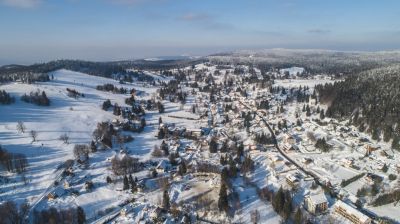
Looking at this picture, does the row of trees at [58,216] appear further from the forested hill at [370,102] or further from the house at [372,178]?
the forested hill at [370,102]

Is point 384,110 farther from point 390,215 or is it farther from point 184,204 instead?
point 184,204

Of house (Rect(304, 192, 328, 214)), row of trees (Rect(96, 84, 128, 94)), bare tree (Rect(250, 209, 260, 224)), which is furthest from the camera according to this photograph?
row of trees (Rect(96, 84, 128, 94))

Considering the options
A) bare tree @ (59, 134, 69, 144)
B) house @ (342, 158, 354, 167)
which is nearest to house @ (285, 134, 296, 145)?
house @ (342, 158, 354, 167)

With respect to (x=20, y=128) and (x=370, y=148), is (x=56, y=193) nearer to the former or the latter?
(x=20, y=128)

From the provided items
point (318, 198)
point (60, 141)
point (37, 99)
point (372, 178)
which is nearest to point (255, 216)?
point (318, 198)

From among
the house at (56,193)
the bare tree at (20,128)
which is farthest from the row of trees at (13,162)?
the bare tree at (20,128)

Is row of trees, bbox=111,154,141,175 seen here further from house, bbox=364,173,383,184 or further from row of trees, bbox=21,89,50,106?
row of trees, bbox=21,89,50,106
